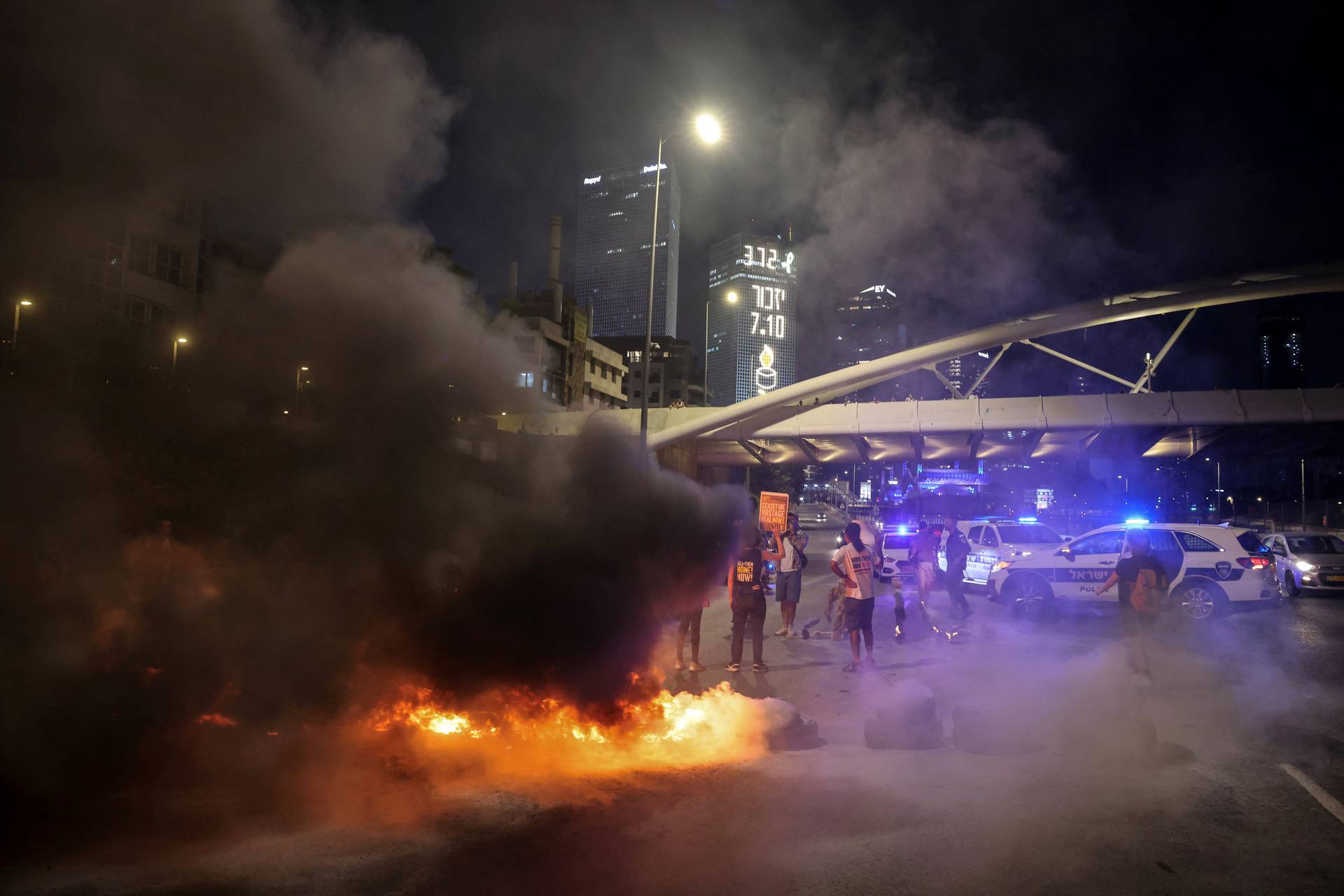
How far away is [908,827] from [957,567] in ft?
24.9

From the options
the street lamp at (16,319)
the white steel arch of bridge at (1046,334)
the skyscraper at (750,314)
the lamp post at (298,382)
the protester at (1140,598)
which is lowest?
the protester at (1140,598)

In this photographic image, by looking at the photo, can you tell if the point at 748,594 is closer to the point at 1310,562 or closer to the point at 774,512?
the point at 774,512

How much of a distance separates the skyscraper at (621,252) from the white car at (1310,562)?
291ft

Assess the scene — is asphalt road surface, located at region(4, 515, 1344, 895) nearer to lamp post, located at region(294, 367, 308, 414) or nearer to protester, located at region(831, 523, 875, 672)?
protester, located at region(831, 523, 875, 672)

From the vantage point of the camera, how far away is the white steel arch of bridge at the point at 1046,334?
24.0 meters

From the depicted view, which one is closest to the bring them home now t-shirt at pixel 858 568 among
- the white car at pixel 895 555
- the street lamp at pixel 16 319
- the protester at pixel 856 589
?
the protester at pixel 856 589

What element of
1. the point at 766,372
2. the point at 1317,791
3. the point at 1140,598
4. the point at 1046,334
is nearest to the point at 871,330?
the point at 1046,334

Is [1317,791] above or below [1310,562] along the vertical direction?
below

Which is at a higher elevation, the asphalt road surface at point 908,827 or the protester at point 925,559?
the protester at point 925,559

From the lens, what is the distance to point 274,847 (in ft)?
12.9

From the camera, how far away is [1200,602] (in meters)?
11.2

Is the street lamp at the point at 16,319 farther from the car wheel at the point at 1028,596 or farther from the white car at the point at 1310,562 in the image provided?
the white car at the point at 1310,562

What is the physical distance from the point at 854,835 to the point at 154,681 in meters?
5.15

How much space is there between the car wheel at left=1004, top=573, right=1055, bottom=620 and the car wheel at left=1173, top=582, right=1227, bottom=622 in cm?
181
